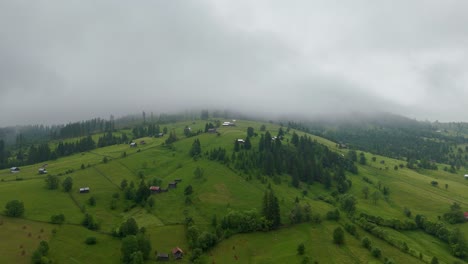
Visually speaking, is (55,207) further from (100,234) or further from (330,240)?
(330,240)

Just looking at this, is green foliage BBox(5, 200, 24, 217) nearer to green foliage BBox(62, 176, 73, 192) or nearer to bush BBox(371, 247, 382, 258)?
green foliage BBox(62, 176, 73, 192)

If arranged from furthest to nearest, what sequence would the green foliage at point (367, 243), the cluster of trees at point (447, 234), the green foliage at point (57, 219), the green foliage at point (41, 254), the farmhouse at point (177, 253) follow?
1. the cluster of trees at point (447, 234)
2. the green foliage at point (57, 219)
3. the green foliage at point (367, 243)
4. the farmhouse at point (177, 253)
5. the green foliage at point (41, 254)

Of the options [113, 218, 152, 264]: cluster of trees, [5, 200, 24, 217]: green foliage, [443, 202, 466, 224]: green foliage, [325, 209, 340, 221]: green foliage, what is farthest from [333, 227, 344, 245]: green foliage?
[5, 200, 24, 217]: green foliage

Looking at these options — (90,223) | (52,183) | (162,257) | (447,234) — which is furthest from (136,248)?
(447,234)

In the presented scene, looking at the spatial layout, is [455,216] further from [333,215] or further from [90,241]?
[90,241]

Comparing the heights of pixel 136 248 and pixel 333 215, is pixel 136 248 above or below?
below

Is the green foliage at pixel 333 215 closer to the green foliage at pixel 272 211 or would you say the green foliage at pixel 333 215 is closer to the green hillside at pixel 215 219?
the green hillside at pixel 215 219

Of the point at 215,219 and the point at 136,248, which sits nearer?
the point at 136,248

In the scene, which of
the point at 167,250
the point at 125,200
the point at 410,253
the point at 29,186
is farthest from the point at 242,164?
the point at 29,186

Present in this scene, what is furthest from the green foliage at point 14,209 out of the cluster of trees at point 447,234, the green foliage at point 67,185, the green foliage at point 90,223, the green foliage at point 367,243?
the cluster of trees at point 447,234
